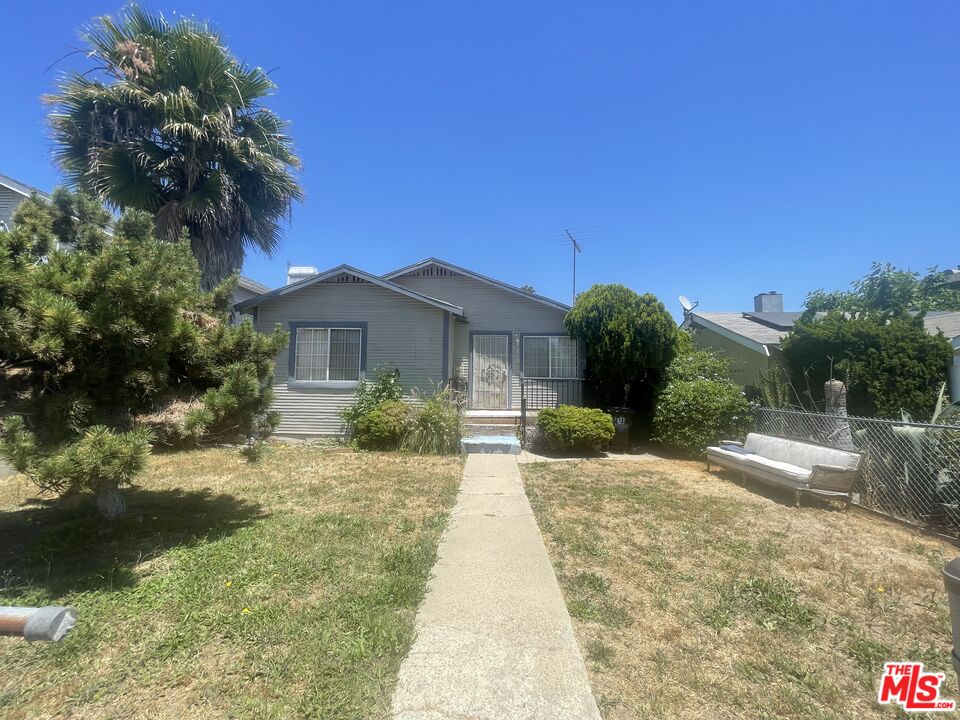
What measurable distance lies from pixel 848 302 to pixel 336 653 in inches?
1288

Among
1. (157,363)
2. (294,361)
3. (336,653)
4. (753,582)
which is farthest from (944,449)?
(294,361)

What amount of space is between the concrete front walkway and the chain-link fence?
4.65 meters

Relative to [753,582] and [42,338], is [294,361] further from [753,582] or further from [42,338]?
[753,582]

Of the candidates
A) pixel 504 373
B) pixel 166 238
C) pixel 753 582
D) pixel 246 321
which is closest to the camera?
pixel 753 582

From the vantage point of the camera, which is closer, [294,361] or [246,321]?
[246,321]

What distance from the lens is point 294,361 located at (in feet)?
38.5

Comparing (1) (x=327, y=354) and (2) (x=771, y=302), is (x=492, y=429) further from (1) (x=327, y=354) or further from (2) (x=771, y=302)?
(2) (x=771, y=302)

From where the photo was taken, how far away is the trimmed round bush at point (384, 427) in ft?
31.8

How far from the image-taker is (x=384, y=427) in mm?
9648

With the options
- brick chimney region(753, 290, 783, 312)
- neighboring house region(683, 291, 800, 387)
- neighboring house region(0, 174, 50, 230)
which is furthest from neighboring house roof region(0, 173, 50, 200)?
brick chimney region(753, 290, 783, 312)

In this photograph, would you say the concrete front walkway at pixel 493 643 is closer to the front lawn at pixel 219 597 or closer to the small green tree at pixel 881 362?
the front lawn at pixel 219 597

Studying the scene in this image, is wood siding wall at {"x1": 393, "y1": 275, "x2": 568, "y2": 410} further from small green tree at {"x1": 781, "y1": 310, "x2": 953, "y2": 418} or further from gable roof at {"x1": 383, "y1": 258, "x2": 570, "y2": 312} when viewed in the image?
small green tree at {"x1": 781, "y1": 310, "x2": 953, "y2": 418}

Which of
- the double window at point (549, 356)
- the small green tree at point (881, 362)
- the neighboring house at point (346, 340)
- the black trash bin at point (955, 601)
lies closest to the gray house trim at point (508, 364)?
the double window at point (549, 356)

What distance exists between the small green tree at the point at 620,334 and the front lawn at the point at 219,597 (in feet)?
21.4
